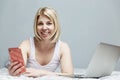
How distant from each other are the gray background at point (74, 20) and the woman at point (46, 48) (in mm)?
832

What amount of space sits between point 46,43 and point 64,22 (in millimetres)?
885

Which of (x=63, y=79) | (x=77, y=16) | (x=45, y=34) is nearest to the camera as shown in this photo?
(x=63, y=79)

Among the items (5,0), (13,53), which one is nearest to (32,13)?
(5,0)

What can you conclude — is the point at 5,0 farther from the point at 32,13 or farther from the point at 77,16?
the point at 77,16

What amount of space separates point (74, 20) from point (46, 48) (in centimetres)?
88

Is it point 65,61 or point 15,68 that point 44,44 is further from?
point 15,68

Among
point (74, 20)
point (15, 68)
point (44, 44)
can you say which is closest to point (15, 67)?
point (15, 68)

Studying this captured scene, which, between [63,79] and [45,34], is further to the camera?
[45,34]

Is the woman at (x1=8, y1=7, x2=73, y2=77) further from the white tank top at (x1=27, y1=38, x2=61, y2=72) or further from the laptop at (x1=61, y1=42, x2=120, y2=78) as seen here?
the laptop at (x1=61, y1=42, x2=120, y2=78)

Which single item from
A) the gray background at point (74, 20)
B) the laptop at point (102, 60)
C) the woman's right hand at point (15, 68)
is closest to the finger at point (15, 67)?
the woman's right hand at point (15, 68)

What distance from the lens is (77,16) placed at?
249 centimetres

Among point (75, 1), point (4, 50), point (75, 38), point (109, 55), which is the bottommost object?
point (4, 50)

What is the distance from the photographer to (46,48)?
1665 millimetres

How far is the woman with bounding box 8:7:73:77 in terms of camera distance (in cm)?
155
